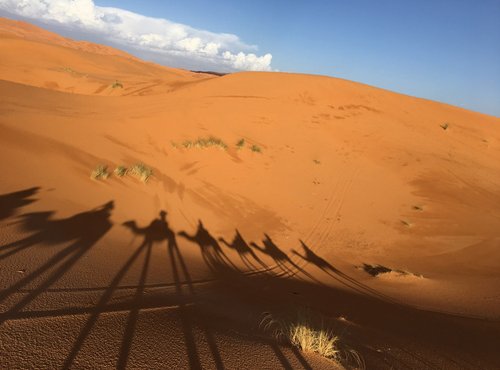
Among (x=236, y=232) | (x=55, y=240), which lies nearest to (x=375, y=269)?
(x=236, y=232)

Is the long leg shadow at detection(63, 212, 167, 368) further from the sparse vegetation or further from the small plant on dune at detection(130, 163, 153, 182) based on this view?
the sparse vegetation

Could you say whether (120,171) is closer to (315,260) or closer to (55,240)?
(55,240)

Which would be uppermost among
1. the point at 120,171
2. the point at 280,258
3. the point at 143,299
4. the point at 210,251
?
the point at 143,299

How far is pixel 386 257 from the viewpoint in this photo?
761 cm

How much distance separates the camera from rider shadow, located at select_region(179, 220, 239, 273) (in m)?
5.63

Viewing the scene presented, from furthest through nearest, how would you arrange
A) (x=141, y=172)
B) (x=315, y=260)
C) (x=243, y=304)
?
1. (x=141, y=172)
2. (x=315, y=260)
3. (x=243, y=304)

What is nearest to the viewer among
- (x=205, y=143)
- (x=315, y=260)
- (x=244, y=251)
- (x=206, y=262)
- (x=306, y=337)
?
(x=306, y=337)

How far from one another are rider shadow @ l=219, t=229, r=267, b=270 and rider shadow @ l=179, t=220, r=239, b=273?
29 centimetres

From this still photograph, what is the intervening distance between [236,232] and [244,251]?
908 millimetres

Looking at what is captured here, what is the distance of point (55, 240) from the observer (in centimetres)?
A: 450

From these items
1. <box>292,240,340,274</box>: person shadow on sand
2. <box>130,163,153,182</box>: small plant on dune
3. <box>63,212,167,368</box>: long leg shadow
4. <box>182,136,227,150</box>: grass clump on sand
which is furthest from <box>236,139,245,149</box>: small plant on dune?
<box>63,212,167,368</box>: long leg shadow

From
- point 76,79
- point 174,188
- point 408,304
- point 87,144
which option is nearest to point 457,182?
point 408,304

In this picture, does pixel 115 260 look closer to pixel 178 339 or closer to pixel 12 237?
pixel 12 237

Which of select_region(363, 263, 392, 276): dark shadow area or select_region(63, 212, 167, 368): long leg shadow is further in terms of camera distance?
select_region(363, 263, 392, 276): dark shadow area
